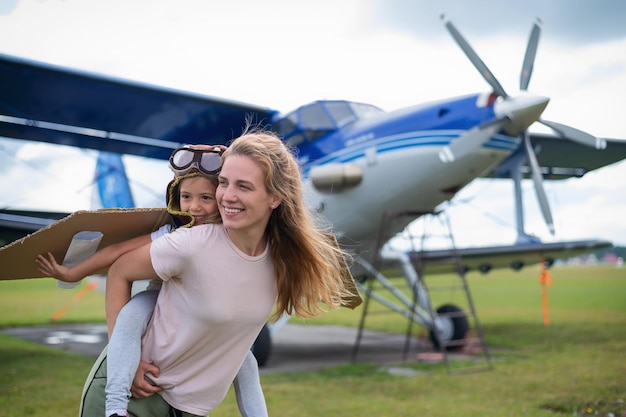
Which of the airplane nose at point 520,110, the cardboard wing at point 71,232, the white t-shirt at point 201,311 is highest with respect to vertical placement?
the airplane nose at point 520,110

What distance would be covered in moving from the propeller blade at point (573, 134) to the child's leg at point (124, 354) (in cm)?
548

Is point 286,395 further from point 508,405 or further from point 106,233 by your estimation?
point 106,233

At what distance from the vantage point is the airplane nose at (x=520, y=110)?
5.69 metres

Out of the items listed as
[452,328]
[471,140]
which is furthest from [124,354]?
[452,328]

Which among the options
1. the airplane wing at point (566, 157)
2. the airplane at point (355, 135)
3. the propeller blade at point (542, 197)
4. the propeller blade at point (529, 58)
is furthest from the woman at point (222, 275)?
the airplane wing at point (566, 157)

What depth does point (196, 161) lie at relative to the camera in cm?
158

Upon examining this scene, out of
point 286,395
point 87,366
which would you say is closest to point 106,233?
point 286,395

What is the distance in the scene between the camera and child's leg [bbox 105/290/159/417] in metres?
1.33

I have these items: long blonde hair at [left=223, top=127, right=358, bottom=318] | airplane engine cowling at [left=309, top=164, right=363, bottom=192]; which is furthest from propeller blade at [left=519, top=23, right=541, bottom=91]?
long blonde hair at [left=223, top=127, right=358, bottom=318]

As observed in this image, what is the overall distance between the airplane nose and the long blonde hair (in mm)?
4597

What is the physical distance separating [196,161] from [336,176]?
4.79 m

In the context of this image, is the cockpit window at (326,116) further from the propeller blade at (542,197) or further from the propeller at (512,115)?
the propeller blade at (542,197)

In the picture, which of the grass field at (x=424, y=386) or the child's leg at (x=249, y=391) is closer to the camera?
the child's leg at (x=249, y=391)

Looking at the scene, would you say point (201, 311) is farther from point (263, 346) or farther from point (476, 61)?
point (476, 61)
